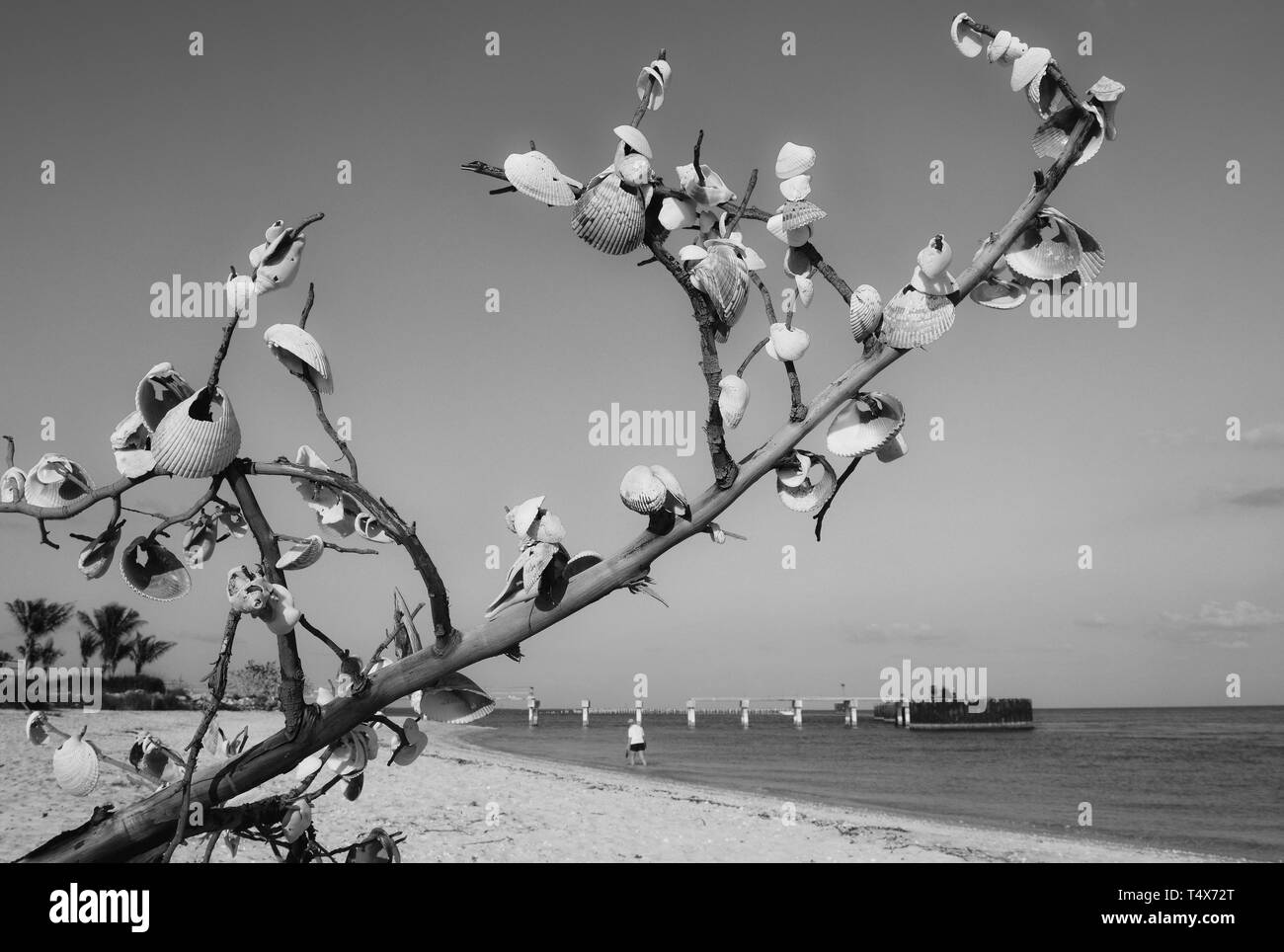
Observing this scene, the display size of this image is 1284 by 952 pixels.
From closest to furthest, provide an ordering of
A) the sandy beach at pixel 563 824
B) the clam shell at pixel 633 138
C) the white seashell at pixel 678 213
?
the clam shell at pixel 633 138 → the white seashell at pixel 678 213 → the sandy beach at pixel 563 824

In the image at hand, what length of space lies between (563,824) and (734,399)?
13385mm

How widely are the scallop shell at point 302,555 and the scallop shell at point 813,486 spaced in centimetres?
49

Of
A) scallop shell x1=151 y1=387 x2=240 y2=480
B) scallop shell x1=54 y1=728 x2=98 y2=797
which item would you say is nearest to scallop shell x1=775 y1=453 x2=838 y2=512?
scallop shell x1=151 y1=387 x2=240 y2=480

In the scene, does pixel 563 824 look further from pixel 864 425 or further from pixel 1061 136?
pixel 1061 136

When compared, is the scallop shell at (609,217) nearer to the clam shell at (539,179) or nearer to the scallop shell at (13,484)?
the clam shell at (539,179)

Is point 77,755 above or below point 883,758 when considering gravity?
above

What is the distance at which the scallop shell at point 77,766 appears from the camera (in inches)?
44.4

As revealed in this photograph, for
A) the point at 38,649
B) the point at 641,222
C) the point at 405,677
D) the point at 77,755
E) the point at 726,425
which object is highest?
the point at 641,222

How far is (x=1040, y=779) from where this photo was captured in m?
30.5

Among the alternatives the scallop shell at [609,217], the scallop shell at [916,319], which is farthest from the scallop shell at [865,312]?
the scallop shell at [609,217]
